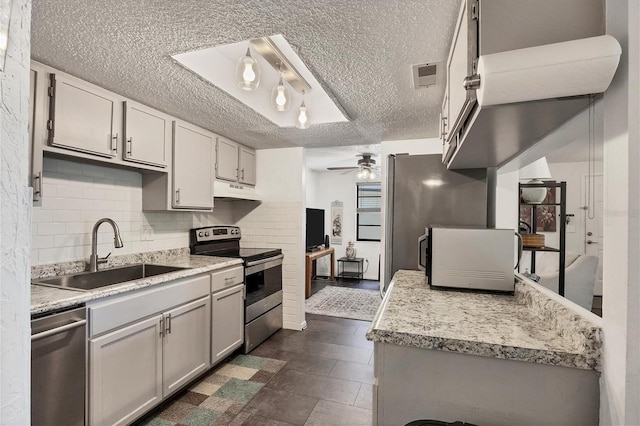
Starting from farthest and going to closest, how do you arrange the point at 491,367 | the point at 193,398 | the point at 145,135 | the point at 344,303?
the point at 344,303 → the point at 145,135 → the point at 193,398 → the point at 491,367

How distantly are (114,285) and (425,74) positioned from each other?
7.11 feet

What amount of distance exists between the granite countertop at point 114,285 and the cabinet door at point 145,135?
0.81 m

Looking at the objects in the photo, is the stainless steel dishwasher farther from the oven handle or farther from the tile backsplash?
the oven handle

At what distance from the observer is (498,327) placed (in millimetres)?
1049

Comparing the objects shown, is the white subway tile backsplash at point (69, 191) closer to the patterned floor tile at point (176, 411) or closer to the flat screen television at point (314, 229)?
the patterned floor tile at point (176, 411)

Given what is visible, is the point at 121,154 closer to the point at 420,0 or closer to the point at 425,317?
the point at 420,0

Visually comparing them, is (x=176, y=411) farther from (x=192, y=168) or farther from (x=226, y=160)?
(x=226, y=160)

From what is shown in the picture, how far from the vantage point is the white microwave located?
1.47 m

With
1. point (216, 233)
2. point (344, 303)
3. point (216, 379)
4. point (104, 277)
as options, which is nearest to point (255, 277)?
point (216, 233)

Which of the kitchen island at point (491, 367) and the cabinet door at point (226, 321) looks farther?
the cabinet door at point (226, 321)

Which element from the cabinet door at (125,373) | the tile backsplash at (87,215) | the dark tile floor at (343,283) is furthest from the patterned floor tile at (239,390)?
the dark tile floor at (343,283)

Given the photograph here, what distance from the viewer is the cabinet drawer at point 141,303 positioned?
64.8 inches

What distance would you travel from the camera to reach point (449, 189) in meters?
2.23

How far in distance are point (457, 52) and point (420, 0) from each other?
10.1 inches
